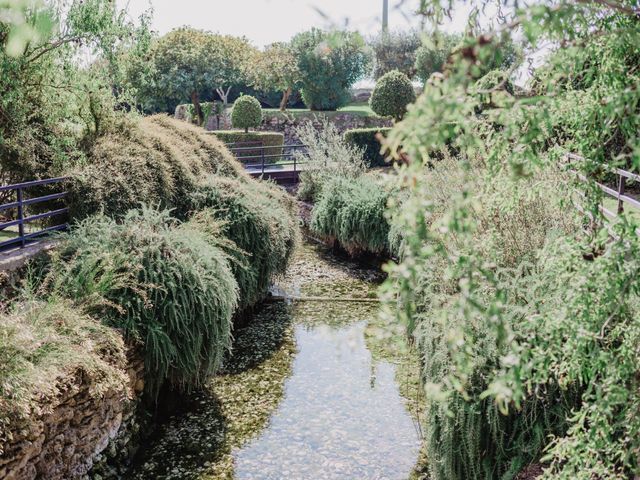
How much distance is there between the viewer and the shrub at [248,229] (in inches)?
371

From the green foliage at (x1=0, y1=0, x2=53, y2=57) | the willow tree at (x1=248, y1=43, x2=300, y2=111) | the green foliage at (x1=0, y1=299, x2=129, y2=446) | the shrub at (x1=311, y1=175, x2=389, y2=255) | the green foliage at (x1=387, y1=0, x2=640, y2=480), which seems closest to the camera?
the green foliage at (x1=387, y1=0, x2=640, y2=480)

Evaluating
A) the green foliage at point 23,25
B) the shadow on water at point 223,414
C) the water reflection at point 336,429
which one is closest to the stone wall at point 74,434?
the shadow on water at point 223,414

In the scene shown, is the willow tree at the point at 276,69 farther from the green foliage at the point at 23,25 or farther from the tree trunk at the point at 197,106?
the green foliage at the point at 23,25

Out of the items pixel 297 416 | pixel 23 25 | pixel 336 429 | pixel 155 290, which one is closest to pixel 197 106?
pixel 23 25

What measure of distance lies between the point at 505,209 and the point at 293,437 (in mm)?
3647

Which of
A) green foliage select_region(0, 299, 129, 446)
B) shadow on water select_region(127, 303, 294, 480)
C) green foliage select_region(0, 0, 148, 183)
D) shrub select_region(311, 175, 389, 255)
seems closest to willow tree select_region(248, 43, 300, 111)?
shrub select_region(311, 175, 389, 255)

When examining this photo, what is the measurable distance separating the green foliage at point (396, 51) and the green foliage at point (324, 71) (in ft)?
8.51

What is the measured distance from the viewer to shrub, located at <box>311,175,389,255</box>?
12898mm

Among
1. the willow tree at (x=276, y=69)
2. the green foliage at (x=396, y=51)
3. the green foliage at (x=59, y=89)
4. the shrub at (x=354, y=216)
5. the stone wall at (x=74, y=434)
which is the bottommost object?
the stone wall at (x=74, y=434)

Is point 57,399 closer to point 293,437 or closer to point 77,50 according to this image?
point 293,437

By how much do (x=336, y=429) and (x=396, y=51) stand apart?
1426 inches

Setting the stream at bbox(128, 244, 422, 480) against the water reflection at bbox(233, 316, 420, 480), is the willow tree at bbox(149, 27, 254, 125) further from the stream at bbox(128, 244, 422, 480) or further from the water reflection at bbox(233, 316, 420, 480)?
the water reflection at bbox(233, 316, 420, 480)

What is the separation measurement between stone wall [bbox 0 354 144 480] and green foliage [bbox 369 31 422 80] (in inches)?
1421

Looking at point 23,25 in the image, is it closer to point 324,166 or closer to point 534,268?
point 534,268
